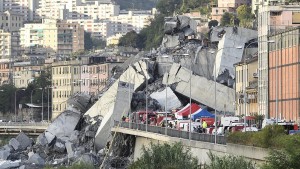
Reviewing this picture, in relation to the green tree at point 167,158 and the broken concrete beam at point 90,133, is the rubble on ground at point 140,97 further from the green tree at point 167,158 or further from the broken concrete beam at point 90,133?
the green tree at point 167,158

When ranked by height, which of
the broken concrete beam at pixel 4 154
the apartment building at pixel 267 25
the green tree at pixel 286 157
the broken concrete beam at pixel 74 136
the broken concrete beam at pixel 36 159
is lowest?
the broken concrete beam at pixel 4 154

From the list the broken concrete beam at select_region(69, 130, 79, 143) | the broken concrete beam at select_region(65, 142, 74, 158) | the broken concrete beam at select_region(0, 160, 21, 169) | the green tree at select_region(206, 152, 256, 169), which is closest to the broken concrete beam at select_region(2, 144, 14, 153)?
the broken concrete beam at select_region(0, 160, 21, 169)

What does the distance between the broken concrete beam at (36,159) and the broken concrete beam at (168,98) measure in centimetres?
902

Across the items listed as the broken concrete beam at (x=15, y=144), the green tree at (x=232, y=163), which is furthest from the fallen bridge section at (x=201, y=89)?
the green tree at (x=232, y=163)

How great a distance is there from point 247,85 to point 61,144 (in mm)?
20668

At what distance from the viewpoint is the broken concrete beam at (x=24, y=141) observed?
140125 mm

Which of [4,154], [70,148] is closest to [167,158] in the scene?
[70,148]

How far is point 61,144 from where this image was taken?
5069 inches

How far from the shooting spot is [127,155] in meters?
105

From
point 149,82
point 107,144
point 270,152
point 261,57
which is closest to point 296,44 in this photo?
point 261,57

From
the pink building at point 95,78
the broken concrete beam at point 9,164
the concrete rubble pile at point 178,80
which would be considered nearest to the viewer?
the concrete rubble pile at point 178,80

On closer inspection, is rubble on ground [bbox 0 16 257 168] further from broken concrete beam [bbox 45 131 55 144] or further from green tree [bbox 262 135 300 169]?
green tree [bbox 262 135 300 169]

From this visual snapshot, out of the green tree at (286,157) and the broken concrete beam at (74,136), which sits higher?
the green tree at (286,157)

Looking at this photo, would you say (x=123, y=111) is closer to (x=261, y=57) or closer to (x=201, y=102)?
(x=201, y=102)
